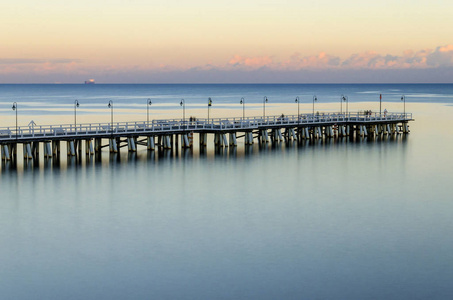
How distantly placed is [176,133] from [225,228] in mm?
34233

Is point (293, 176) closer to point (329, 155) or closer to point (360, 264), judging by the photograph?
point (329, 155)

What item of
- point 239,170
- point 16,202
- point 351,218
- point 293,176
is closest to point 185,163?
point 239,170

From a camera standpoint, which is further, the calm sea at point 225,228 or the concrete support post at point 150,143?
the concrete support post at point 150,143

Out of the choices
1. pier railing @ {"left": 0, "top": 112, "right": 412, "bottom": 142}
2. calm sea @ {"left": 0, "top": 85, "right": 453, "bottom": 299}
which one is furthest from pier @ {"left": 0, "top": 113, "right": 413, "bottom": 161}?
calm sea @ {"left": 0, "top": 85, "right": 453, "bottom": 299}

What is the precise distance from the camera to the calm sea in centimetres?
2908

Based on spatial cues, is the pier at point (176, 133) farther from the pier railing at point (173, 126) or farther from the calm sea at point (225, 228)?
the calm sea at point (225, 228)

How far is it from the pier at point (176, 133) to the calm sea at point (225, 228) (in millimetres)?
2116

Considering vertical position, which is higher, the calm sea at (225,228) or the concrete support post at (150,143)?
the concrete support post at (150,143)

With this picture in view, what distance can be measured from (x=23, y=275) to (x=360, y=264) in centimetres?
1437

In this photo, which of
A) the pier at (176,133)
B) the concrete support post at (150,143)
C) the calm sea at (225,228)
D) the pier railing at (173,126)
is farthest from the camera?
the concrete support post at (150,143)

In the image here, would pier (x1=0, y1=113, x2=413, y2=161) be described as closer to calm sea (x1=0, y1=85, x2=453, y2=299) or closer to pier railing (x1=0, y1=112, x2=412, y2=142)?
pier railing (x1=0, y1=112, x2=412, y2=142)

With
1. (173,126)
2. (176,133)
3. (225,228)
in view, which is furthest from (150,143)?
(225,228)

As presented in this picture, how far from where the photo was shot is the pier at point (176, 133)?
6316cm

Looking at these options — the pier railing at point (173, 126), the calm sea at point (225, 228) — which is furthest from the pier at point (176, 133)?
the calm sea at point (225, 228)
